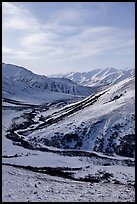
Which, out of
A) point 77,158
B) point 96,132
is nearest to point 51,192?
point 77,158

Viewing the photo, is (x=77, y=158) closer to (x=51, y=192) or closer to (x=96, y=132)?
(x=96, y=132)

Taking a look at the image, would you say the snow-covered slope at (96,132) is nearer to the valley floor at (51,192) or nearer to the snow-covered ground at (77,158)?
the snow-covered ground at (77,158)

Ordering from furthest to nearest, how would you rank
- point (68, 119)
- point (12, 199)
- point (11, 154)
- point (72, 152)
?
point (68, 119), point (72, 152), point (11, 154), point (12, 199)

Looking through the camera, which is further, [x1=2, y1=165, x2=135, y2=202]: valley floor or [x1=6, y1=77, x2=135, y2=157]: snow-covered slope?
[x1=6, y1=77, x2=135, y2=157]: snow-covered slope

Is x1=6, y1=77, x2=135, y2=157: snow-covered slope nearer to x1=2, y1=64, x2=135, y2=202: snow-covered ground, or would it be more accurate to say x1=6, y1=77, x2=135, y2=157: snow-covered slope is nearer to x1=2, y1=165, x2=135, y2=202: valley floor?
x1=2, y1=64, x2=135, y2=202: snow-covered ground

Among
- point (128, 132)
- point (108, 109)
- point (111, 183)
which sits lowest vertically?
point (111, 183)

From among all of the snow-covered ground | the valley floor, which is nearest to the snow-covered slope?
the snow-covered ground

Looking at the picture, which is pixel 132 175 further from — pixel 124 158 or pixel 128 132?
pixel 128 132

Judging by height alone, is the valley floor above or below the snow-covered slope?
below

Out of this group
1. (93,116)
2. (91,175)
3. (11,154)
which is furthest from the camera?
(93,116)

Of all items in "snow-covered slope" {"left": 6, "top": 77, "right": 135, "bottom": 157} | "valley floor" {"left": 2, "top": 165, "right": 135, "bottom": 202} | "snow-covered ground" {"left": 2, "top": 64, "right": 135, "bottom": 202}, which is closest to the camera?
"valley floor" {"left": 2, "top": 165, "right": 135, "bottom": 202}

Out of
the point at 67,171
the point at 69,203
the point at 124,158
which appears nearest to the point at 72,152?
the point at 124,158
